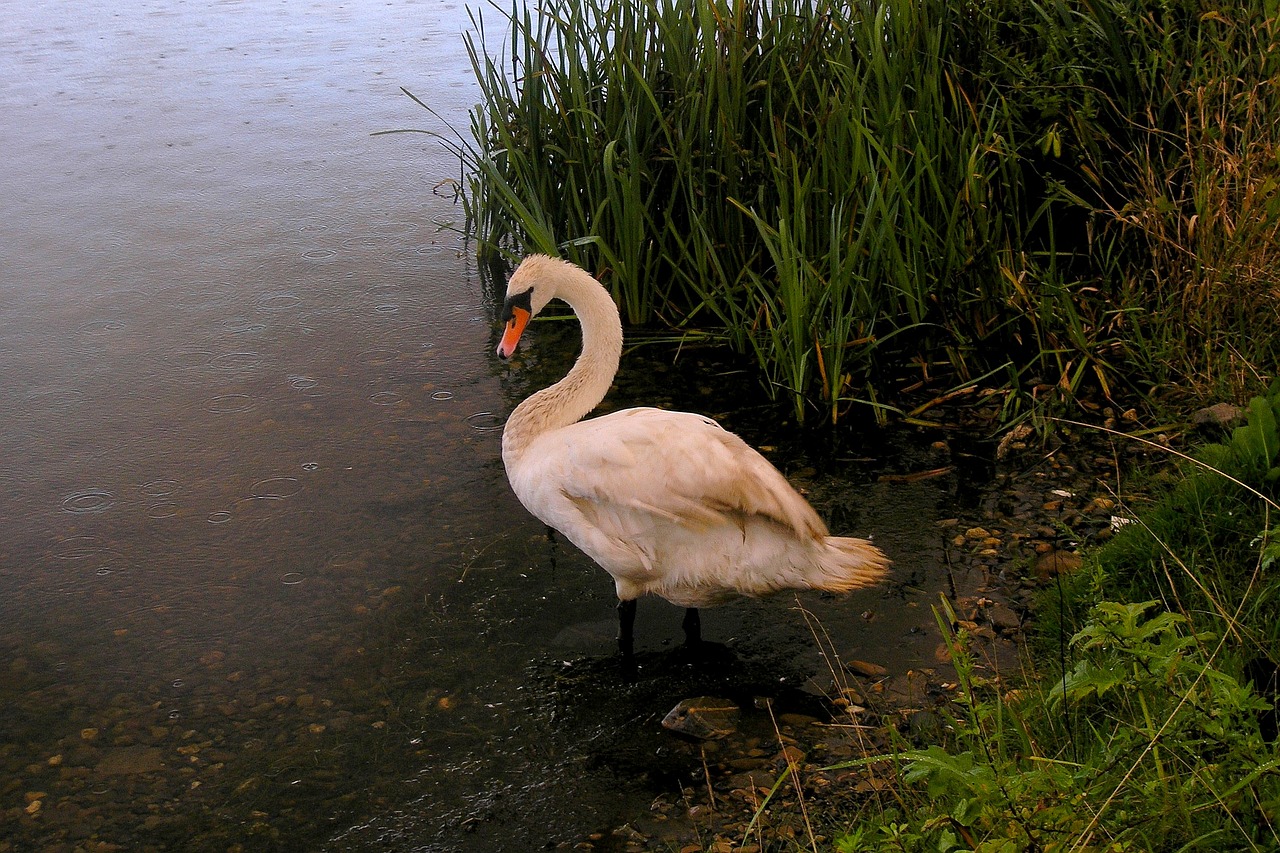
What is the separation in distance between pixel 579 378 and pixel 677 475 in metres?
0.65

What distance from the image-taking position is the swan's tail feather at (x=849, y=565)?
135 inches

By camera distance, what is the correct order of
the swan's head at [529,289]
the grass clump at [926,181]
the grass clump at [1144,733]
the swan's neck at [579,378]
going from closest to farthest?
1. the grass clump at [1144,733]
2. the swan's neck at [579,378]
3. the swan's head at [529,289]
4. the grass clump at [926,181]

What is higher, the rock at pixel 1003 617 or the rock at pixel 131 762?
the rock at pixel 1003 617

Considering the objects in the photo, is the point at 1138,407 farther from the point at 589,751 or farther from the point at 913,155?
the point at 589,751

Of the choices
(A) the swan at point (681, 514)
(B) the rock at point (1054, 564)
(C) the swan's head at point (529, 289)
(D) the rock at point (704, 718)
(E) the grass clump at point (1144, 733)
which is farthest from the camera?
(C) the swan's head at point (529, 289)

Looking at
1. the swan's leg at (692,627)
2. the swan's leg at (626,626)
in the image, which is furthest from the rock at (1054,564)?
the swan's leg at (626,626)

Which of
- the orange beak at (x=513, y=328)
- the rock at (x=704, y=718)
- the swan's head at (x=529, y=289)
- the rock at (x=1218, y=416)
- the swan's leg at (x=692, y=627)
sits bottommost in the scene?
the rock at (x=704, y=718)

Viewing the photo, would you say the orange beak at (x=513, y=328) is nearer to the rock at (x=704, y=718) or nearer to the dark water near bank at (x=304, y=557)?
the dark water near bank at (x=304, y=557)

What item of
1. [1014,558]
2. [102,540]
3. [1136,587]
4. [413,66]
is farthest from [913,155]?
[413,66]

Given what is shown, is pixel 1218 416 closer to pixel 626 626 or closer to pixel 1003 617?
pixel 1003 617

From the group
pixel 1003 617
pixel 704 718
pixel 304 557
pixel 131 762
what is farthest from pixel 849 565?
pixel 131 762

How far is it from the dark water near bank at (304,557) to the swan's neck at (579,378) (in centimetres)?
55

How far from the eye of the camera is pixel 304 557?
4191 millimetres

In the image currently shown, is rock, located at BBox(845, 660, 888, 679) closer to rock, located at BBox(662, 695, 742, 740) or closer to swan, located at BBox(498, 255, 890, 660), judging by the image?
swan, located at BBox(498, 255, 890, 660)
